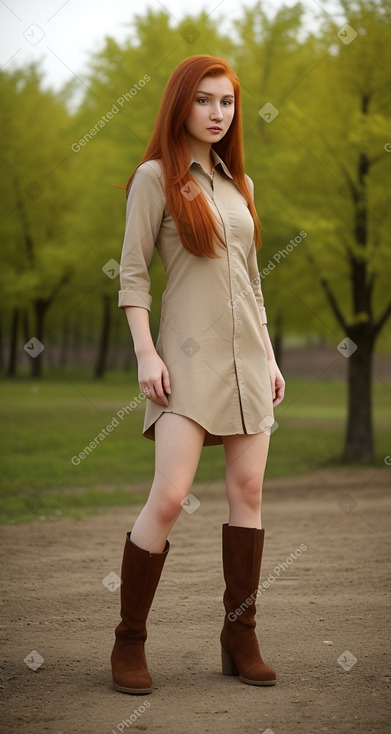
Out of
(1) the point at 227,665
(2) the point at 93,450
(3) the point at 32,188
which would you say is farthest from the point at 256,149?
(1) the point at 227,665

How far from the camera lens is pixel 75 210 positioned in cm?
2286

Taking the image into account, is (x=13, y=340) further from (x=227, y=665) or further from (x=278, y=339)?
(x=227, y=665)

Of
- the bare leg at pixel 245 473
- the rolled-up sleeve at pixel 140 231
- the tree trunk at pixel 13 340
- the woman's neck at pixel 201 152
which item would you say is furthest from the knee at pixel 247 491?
the tree trunk at pixel 13 340

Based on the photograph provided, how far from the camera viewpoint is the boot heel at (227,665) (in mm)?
3236

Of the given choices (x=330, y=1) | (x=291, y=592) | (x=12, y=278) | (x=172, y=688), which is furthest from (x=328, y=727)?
(x=12, y=278)

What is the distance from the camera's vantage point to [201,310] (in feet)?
9.96

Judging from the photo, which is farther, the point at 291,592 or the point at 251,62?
the point at 251,62

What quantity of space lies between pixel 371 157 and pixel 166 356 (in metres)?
9.32

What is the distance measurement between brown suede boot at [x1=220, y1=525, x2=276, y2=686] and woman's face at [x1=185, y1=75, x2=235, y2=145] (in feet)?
4.54

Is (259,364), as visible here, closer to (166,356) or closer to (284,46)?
(166,356)

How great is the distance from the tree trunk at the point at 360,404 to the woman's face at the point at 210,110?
9902 millimetres

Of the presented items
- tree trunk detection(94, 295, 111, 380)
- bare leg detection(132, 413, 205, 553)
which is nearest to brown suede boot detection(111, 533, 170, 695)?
bare leg detection(132, 413, 205, 553)

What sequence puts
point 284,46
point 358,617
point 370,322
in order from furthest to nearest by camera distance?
point 284,46 → point 370,322 → point 358,617

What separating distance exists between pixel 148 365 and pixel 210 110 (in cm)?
89
